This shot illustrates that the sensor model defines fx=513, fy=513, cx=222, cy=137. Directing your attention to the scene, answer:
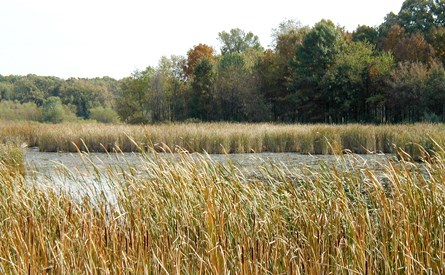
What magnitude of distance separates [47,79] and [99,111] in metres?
18.7

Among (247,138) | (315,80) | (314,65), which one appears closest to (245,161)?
(247,138)

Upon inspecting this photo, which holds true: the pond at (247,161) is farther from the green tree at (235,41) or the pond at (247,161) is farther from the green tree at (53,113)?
the green tree at (235,41)

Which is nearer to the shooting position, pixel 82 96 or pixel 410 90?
pixel 410 90

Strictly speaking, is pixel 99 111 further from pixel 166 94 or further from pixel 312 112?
pixel 312 112

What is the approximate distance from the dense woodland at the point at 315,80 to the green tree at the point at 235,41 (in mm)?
8456

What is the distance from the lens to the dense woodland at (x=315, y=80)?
82.1 ft

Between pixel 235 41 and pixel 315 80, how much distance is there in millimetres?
27089

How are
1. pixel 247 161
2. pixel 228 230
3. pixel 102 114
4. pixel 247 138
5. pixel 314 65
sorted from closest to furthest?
pixel 228 230 < pixel 247 161 < pixel 247 138 < pixel 314 65 < pixel 102 114

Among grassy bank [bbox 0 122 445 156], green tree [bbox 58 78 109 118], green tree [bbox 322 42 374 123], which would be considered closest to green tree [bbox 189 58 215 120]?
green tree [bbox 322 42 374 123]

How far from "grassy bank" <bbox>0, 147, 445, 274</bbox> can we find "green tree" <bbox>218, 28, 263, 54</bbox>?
50111 mm

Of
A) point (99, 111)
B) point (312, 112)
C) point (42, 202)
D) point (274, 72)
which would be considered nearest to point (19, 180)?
point (42, 202)

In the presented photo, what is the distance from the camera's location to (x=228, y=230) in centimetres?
349

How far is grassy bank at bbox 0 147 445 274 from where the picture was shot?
9.41 ft

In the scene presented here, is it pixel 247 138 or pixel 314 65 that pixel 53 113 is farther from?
pixel 247 138
